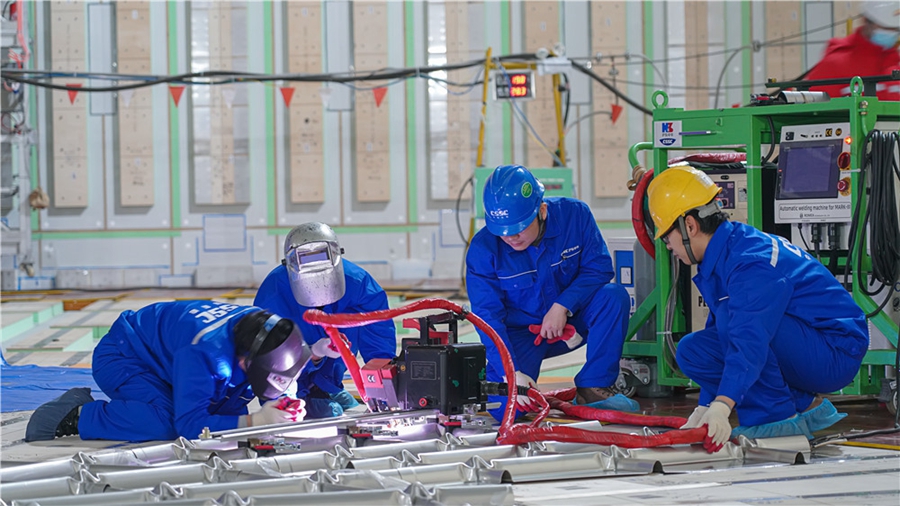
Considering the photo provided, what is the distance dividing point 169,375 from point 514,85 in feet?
22.8

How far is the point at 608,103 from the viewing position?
43.9 ft

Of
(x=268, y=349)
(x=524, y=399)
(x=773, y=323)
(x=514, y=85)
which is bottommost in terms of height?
(x=524, y=399)

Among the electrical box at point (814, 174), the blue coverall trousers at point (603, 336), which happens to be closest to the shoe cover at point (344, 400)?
the blue coverall trousers at point (603, 336)

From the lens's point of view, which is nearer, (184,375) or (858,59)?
(184,375)

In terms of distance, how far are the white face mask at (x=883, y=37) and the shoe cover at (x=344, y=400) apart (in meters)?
4.15

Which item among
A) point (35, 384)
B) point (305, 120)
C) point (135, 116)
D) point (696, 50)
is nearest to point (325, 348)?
point (35, 384)

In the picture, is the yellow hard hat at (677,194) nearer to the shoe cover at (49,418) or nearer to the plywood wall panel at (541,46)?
the shoe cover at (49,418)

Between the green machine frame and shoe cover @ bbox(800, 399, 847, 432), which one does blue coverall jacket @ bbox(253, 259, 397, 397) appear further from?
shoe cover @ bbox(800, 399, 847, 432)

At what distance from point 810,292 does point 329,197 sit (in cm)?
986

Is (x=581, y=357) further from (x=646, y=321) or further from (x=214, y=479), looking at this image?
(x=214, y=479)

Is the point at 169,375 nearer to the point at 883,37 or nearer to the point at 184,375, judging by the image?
the point at 184,375

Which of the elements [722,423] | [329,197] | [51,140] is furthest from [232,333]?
[51,140]

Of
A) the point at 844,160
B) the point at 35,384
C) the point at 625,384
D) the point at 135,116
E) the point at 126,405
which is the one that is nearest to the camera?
the point at 126,405

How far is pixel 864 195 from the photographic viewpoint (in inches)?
186
